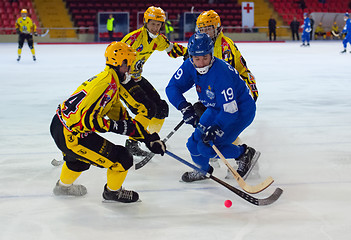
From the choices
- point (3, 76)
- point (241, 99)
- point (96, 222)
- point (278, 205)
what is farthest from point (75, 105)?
point (3, 76)

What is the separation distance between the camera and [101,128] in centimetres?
290

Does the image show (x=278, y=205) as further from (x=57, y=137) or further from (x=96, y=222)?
(x=57, y=137)

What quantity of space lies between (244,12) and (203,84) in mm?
21046

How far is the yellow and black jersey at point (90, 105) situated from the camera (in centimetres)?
286

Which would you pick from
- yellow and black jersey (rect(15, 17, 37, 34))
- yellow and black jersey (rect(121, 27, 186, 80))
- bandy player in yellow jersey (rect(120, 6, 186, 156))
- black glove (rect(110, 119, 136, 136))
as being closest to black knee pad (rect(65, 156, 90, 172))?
black glove (rect(110, 119, 136, 136))

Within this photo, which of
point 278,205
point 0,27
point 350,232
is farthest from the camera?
point 0,27

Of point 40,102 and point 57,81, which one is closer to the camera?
point 40,102

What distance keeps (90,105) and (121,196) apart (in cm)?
63

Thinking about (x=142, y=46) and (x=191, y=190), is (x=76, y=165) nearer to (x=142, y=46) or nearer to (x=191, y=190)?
(x=191, y=190)

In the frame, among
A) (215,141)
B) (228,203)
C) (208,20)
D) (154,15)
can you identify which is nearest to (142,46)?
(154,15)

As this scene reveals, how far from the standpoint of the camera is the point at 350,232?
2.68 meters

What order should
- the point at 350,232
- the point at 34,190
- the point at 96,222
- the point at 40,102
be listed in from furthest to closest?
the point at 40,102 < the point at 34,190 < the point at 96,222 < the point at 350,232

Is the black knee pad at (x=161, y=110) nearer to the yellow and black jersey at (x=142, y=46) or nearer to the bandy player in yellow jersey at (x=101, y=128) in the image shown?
the yellow and black jersey at (x=142, y=46)

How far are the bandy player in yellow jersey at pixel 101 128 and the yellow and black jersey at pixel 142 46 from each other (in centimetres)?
134
